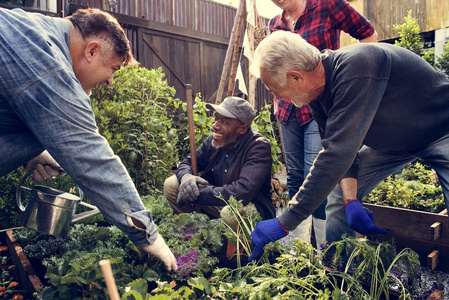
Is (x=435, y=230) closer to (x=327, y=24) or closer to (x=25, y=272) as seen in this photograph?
(x=327, y=24)

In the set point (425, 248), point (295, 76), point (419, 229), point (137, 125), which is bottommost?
point (425, 248)

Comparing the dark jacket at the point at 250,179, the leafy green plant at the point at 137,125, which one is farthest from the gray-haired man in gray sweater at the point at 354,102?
the leafy green plant at the point at 137,125

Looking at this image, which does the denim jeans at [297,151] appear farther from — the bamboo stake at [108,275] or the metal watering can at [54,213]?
the bamboo stake at [108,275]

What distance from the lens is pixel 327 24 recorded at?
2.52m

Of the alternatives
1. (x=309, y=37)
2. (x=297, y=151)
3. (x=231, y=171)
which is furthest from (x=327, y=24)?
(x=231, y=171)

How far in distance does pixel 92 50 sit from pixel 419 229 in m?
2.77

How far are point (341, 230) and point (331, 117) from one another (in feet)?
2.82

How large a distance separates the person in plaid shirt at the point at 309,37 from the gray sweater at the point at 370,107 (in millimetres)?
730

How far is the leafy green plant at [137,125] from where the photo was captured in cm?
356

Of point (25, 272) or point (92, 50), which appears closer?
point (92, 50)

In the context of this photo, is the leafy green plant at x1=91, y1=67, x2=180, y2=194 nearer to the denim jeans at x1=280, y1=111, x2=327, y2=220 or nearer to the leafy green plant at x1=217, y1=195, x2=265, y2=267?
the denim jeans at x1=280, y1=111, x2=327, y2=220

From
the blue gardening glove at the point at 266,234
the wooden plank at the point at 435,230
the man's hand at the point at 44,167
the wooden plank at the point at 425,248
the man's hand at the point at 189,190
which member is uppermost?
the man's hand at the point at 44,167

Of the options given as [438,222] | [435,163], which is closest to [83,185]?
[435,163]

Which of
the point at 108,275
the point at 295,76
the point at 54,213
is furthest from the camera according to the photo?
the point at 54,213
